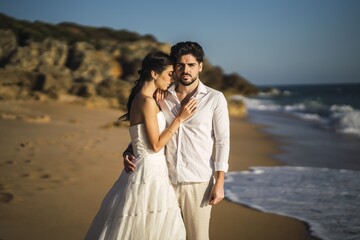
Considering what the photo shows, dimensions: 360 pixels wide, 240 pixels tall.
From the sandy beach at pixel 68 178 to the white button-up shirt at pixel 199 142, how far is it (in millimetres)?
1815

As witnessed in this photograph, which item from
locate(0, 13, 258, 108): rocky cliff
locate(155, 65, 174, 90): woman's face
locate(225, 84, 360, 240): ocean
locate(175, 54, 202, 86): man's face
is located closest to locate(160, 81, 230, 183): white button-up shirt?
locate(175, 54, 202, 86): man's face

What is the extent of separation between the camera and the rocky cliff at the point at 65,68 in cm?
1770

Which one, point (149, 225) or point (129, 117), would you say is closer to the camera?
point (149, 225)

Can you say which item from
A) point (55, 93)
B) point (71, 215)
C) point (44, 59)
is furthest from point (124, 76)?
point (71, 215)

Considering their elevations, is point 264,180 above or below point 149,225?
below

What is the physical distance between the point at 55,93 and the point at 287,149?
36.4 ft

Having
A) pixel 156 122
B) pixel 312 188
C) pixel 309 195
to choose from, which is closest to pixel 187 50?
pixel 156 122

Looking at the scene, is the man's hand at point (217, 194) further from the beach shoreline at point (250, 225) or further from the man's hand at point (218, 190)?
the beach shoreline at point (250, 225)

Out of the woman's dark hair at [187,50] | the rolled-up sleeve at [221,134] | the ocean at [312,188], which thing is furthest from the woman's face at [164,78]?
the ocean at [312,188]

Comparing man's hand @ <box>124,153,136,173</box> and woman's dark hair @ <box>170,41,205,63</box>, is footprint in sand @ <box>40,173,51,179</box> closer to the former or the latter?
man's hand @ <box>124,153,136,173</box>

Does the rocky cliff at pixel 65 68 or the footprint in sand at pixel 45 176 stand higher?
the rocky cliff at pixel 65 68

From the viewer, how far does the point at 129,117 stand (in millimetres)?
3039

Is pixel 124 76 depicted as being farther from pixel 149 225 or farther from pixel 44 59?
pixel 149 225

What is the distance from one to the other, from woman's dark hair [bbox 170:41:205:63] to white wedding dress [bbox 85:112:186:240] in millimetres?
518
